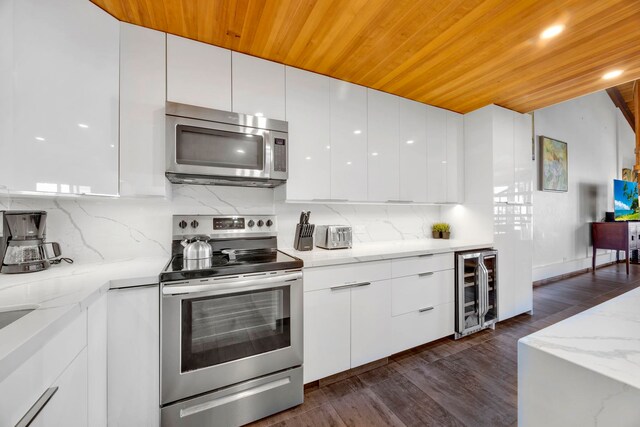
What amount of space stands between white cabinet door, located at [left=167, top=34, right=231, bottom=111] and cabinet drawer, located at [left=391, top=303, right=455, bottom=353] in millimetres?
2126

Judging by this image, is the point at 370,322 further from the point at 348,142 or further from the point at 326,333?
the point at 348,142

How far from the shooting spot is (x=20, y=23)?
1155 millimetres

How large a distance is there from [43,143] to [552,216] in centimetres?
609

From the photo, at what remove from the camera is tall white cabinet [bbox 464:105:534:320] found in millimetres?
2742

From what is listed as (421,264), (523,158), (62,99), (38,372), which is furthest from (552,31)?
(38,372)

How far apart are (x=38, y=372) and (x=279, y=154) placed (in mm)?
1508

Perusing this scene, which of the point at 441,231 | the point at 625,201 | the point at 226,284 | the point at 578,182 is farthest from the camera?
the point at 625,201

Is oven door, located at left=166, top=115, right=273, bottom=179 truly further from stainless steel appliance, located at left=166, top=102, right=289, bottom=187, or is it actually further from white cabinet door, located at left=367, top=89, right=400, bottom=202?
white cabinet door, located at left=367, top=89, right=400, bottom=202

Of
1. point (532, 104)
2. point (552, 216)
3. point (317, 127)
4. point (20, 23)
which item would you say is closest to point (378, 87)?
point (317, 127)

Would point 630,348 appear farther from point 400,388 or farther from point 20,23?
point 20,23

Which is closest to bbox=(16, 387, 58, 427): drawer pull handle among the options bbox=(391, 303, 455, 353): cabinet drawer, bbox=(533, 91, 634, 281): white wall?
bbox=(391, 303, 455, 353): cabinet drawer

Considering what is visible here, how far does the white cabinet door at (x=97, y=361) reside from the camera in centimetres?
108

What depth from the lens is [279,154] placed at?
186 centimetres

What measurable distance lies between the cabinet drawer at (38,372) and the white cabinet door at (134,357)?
0.25 meters
